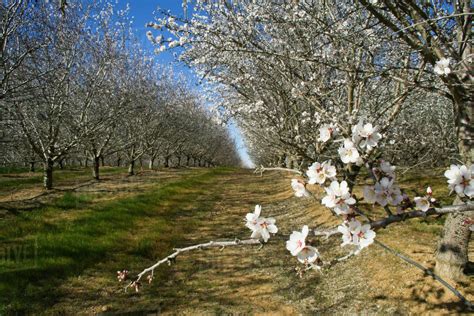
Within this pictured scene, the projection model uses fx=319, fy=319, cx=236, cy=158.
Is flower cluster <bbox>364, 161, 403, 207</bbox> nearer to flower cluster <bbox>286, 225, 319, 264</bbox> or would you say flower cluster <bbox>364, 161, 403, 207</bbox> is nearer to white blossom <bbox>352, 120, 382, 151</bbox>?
white blossom <bbox>352, 120, 382, 151</bbox>

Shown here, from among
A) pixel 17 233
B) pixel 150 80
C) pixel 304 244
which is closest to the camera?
pixel 304 244

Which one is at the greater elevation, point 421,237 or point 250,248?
point 421,237

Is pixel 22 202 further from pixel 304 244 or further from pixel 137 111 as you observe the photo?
pixel 304 244

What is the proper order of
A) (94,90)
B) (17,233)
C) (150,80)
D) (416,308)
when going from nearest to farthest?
(416,308)
(17,233)
(94,90)
(150,80)

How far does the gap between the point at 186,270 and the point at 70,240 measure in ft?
10.7

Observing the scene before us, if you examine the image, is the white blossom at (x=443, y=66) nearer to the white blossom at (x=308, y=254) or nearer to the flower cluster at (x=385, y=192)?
the flower cluster at (x=385, y=192)

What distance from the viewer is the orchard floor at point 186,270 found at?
18.5 feet

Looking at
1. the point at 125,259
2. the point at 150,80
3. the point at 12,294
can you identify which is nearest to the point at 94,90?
the point at 150,80

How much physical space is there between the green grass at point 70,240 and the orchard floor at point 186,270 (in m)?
0.03

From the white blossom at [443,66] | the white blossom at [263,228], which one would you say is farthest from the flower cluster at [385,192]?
the white blossom at [443,66]

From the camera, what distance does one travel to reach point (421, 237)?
7.39 meters

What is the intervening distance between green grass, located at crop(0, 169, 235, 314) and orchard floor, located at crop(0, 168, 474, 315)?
27 millimetres

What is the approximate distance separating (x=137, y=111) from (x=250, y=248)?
51.9 feet

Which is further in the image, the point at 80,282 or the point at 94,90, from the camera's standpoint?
the point at 94,90
